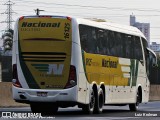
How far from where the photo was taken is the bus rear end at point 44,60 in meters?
26.0

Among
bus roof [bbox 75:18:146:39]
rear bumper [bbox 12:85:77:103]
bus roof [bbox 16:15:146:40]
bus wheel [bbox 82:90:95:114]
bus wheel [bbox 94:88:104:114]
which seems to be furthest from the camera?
bus wheel [bbox 94:88:104:114]

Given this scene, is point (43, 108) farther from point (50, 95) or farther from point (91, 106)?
point (50, 95)

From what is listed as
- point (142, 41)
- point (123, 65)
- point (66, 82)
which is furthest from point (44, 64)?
point (142, 41)

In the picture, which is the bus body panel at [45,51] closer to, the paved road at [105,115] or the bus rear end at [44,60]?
the bus rear end at [44,60]

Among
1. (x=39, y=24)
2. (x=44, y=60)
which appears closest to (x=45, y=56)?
(x=44, y=60)

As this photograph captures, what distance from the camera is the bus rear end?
85.4ft

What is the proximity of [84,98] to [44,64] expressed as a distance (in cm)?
191

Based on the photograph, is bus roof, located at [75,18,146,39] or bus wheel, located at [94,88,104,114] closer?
bus roof, located at [75,18,146,39]

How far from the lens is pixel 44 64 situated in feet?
86.0

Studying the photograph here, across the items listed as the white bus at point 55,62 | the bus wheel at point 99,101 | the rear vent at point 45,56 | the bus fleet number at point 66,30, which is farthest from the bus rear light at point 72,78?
the bus wheel at point 99,101

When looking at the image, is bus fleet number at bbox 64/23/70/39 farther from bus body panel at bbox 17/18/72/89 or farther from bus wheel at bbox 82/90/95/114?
bus wheel at bbox 82/90/95/114

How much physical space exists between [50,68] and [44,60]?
34cm

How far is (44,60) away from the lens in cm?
2617

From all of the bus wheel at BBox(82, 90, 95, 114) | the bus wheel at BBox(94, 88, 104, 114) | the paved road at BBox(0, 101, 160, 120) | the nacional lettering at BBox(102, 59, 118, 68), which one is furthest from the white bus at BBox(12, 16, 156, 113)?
the nacional lettering at BBox(102, 59, 118, 68)
